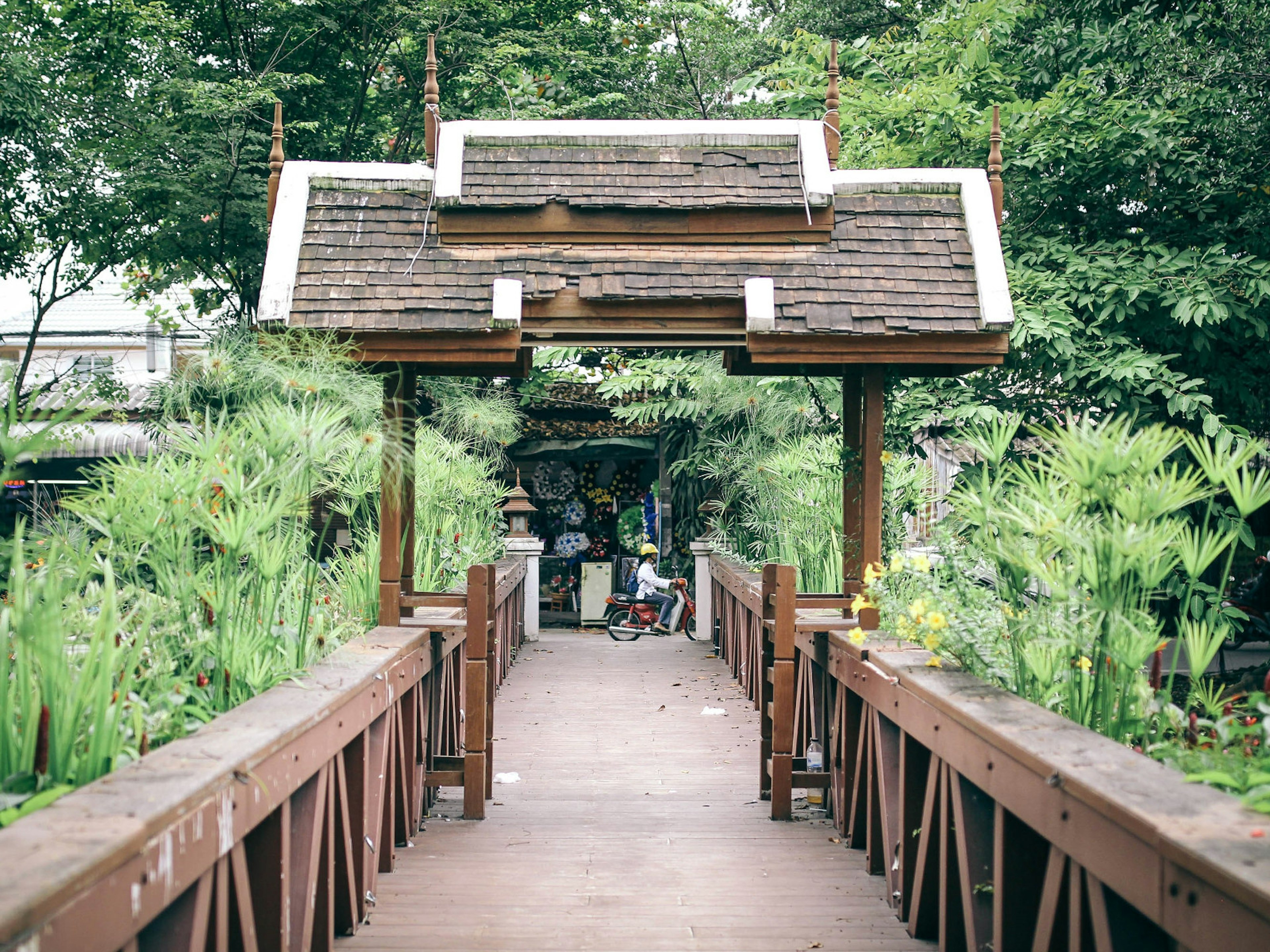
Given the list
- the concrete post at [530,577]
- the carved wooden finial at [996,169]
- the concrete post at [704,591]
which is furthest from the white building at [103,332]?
the carved wooden finial at [996,169]

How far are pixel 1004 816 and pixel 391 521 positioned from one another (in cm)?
275

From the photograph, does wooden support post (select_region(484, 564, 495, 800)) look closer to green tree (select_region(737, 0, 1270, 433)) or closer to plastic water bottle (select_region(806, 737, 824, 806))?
plastic water bottle (select_region(806, 737, 824, 806))

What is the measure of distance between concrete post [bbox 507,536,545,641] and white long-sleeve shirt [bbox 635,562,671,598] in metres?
1.16

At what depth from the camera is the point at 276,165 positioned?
4691 millimetres

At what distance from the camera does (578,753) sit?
6008mm

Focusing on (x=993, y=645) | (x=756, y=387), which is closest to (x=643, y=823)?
(x=993, y=645)

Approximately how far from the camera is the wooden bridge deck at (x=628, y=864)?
3238 millimetres

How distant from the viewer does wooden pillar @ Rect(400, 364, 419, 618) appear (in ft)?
15.0

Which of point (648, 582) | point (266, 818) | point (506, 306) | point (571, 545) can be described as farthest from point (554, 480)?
point (266, 818)

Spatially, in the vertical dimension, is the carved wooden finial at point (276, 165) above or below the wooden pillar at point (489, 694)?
above

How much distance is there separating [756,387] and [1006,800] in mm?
7047

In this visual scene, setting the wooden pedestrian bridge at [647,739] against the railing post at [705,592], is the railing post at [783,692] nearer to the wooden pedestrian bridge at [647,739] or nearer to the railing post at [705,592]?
the wooden pedestrian bridge at [647,739]

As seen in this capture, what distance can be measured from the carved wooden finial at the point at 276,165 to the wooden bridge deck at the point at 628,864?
2749mm

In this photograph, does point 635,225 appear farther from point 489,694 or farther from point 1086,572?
point 1086,572
